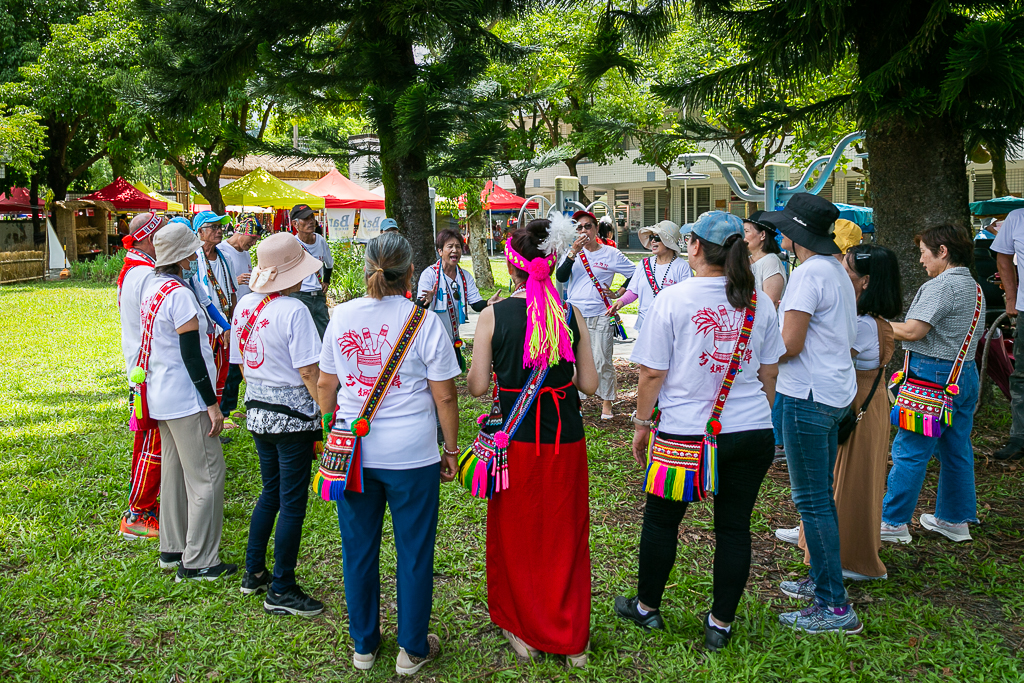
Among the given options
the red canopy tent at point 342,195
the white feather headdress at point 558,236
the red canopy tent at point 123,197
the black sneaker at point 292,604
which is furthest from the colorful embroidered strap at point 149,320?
the red canopy tent at point 123,197

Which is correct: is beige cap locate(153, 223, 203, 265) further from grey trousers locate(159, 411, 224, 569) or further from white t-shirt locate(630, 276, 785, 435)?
white t-shirt locate(630, 276, 785, 435)

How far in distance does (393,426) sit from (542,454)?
0.59 metres

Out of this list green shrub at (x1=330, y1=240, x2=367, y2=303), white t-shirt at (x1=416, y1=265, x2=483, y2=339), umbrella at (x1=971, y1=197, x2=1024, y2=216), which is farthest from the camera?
green shrub at (x1=330, y1=240, x2=367, y2=303)

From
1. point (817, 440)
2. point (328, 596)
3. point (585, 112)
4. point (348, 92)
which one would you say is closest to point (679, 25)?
point (585, 112)

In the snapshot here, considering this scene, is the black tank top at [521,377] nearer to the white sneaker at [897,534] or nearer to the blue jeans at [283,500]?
the blue jeans at [283,500]

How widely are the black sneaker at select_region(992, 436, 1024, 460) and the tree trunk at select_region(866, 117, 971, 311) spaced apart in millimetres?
1377

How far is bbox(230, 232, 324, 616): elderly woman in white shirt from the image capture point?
3.34 meters

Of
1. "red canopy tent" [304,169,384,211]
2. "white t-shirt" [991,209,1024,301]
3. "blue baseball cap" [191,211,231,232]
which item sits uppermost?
"red canopy tent" [304,169,384,211]

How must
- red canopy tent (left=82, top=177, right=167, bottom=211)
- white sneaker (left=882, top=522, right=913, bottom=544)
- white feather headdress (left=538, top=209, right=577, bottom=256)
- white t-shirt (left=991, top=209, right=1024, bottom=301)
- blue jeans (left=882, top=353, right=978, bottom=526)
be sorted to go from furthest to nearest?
red canopy tent (left=82, top=177, right=167, bottom=211)
white t-shirt (left=991, top=209, right=1024, bottom=301)
white sneaker (left=882, top=522, right=913, bottom=544)
blue jeans (left=882, top=353, right=978, bottom=526)
white feather headdress (left=538, top=209, right=577, bottom=256)

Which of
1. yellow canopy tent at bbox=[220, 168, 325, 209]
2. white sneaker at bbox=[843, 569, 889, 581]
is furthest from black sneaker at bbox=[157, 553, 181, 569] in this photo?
yellow canopy tent at bbox=[220, 168, 325, 209]

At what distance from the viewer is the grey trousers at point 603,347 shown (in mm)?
6754

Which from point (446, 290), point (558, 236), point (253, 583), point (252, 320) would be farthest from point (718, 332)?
point (446, 290)

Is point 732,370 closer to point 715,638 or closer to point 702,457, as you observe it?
point 702,457

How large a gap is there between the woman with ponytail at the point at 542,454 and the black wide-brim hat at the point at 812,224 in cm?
106
